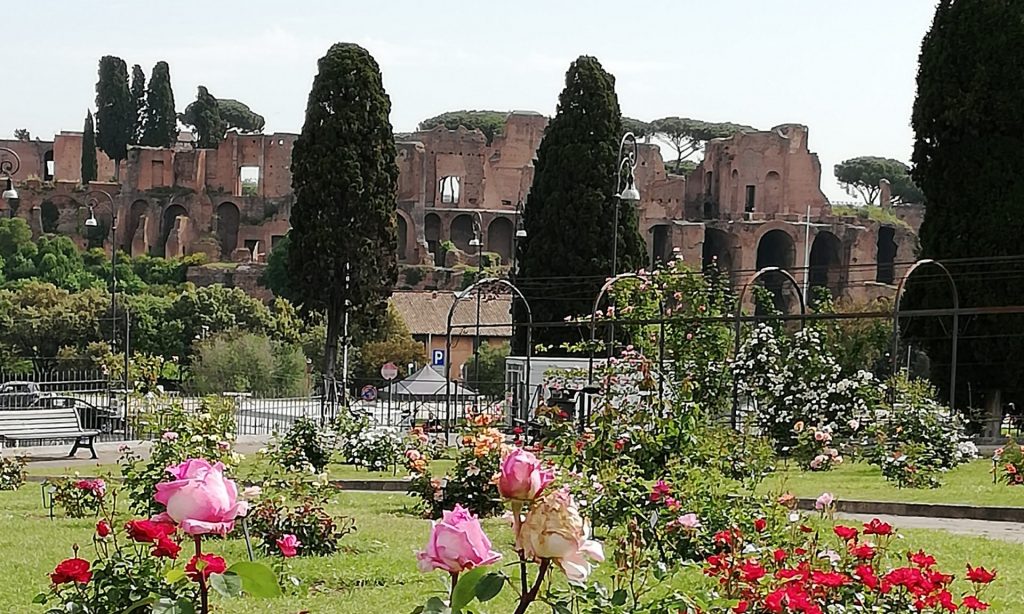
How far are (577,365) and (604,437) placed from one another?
1189cm

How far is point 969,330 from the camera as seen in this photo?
61.7ft

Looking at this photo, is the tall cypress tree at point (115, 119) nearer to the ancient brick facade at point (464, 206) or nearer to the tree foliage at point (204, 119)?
the ancient brick facade at point (464, 206)

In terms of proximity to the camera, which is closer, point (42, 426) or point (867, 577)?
point (867, 577)

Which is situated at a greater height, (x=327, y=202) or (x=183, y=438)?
(x=327, y=202)

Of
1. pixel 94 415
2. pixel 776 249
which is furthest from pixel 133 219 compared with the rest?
pixel 94 415

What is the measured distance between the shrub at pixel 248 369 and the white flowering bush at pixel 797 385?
917 inches

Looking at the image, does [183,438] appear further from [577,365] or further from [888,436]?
[577,365]

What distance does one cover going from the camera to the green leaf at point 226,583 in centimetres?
228

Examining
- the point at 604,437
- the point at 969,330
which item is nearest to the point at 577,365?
the point at 969,330

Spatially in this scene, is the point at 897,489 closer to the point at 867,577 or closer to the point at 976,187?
the point at 867,577

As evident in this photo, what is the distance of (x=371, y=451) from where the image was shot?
45.4 feet

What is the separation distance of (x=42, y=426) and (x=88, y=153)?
201 feet

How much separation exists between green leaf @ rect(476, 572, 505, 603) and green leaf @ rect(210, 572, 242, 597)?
40 cm

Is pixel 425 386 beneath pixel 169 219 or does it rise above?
beneath
